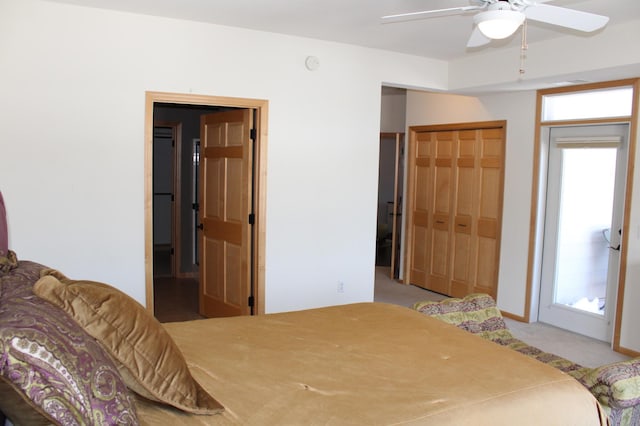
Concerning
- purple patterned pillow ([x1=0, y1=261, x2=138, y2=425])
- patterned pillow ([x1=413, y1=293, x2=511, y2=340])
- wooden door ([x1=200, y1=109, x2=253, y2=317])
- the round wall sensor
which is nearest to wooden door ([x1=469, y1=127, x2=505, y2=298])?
the round wall sensor

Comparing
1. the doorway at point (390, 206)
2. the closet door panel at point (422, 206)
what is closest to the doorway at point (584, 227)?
the closet door panel at point (422, 206)

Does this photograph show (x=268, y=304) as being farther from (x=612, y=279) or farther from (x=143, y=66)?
(x=612, y=279)

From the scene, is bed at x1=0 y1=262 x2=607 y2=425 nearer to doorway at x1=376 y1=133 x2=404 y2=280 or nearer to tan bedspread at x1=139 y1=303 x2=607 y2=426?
tan bedspread at x1=139 y1=303 x2=607 y2=426

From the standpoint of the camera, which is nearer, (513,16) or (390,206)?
(513,16)

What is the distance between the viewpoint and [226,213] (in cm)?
521

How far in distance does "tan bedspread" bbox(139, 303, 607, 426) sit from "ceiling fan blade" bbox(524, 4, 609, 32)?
5.41 ft

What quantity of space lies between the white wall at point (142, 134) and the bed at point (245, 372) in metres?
1.72

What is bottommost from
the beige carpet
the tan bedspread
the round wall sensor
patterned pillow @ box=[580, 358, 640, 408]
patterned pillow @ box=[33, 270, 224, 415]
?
the beige carpet

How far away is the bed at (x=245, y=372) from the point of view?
1425 mm

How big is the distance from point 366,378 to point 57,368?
47.2 inches

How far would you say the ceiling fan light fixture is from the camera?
8.42ft

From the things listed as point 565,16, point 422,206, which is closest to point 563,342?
point 422,206

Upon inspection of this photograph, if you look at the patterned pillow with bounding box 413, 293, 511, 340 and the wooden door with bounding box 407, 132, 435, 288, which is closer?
the patterned pillow with bounding box 413, 293, 511, 340

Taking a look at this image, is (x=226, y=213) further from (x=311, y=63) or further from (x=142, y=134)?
(x=311, y=63)
